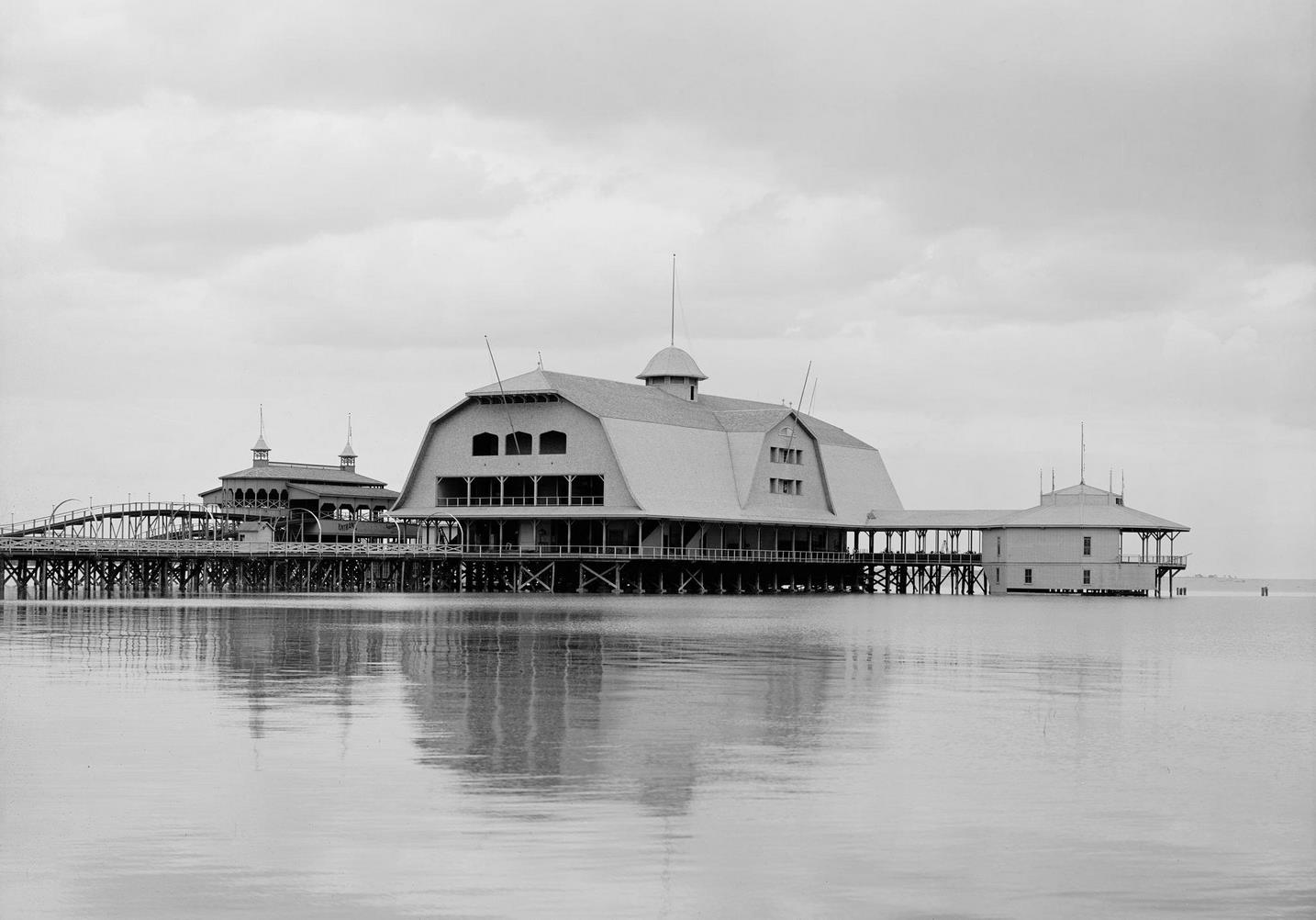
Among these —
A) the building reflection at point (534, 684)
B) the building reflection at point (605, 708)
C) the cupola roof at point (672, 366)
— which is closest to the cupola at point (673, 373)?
the cupola roof at point (672, 366)

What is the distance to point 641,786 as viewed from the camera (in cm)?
1831

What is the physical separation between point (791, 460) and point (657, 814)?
93643 millimetres

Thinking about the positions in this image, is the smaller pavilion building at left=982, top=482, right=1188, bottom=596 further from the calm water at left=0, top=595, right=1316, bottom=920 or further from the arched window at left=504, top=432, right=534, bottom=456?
the calm water at left=0, top=595, right=1316, bottom=920

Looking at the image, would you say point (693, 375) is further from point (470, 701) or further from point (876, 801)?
point (876, 801)

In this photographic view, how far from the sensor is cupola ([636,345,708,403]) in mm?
114062

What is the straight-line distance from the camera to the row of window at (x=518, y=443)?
9731 centimetres

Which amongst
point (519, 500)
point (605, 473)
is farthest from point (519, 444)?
point (605, 473)

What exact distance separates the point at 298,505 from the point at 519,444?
3137cm

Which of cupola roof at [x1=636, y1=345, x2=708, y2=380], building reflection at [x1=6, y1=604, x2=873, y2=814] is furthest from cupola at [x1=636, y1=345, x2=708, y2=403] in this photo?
building reflection at [x1=6, y1=604, x2=873, y2=814]

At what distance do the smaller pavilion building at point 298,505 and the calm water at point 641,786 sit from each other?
85287mm

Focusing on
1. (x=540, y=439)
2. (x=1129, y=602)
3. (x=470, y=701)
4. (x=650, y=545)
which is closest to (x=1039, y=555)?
(x=1129, y=602)

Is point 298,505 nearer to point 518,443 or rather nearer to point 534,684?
point 518,443

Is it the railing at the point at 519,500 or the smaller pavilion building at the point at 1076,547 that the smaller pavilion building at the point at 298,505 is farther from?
the smaller pavilion building at the point at 1076,547

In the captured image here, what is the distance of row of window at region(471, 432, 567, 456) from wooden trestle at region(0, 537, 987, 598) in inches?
221
